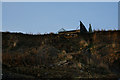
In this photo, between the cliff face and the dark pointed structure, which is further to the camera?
the dark pointed structure

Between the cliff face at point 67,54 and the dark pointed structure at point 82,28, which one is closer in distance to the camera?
the cliff face at point 67,54

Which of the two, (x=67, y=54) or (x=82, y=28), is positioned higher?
(x=82, y=28)

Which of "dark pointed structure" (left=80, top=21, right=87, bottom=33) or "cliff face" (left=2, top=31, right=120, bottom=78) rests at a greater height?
"dark pointed structure" (left=80, top=21, right=87, bottom=33)

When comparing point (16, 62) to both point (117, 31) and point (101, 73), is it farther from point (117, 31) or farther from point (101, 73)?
point (117, 31)

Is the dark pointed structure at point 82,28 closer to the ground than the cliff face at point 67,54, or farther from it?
farther from it

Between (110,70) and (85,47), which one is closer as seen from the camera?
(110,70)

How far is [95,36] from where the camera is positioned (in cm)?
907

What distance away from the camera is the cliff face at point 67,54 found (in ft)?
19.1

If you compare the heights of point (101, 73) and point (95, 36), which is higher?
point (95, 36)

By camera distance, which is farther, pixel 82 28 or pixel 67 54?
pixel 82 28

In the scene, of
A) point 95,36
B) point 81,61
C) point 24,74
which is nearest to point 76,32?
point 95,36

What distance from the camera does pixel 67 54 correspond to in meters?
7.89

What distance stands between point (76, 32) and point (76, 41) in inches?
32.4

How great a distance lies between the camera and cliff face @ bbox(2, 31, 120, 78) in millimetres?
5824
